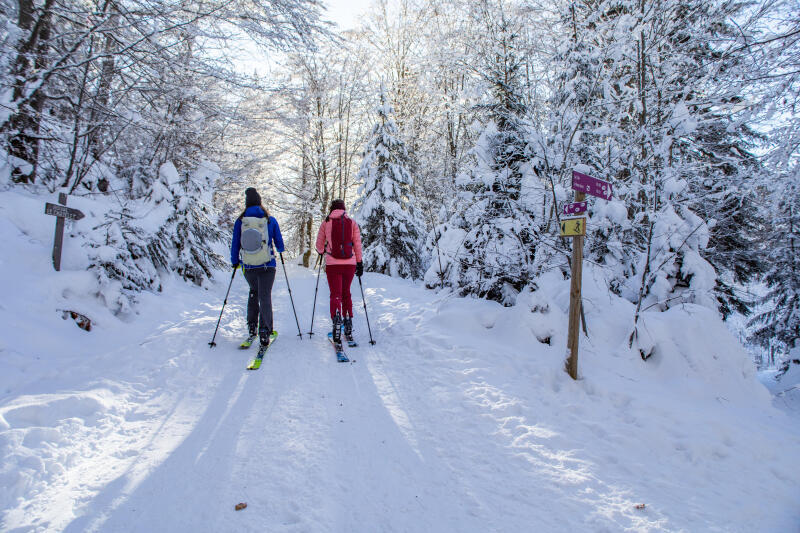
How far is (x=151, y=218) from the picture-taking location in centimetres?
746

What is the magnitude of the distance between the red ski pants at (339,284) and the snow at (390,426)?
2.29 ft

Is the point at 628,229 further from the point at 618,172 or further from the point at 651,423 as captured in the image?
the point at 651,423

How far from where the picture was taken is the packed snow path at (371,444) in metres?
2.09

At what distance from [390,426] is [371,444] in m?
0.33

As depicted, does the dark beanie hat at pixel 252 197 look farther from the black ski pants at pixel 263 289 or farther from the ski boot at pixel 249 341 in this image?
the ski boot at pixel 249 341

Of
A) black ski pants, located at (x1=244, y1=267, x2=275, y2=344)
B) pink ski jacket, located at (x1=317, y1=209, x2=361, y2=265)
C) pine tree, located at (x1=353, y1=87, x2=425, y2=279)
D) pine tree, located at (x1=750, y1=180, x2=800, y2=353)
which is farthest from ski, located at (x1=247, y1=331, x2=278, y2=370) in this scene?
pine tree, located at (x1=750, y1=180, x2=800, y2=353)

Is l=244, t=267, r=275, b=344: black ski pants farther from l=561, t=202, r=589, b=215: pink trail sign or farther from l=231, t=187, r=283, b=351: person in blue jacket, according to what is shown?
l=561, t=202, r=589, b=215: pink trail sign

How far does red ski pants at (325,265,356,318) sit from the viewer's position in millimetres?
5262

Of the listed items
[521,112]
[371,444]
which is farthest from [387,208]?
[371,444]

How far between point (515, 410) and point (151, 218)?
790 centimetres

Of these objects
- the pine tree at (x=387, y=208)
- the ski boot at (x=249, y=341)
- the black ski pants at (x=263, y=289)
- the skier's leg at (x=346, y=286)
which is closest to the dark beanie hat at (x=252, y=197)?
the black ski pants at (x=263, y=289)

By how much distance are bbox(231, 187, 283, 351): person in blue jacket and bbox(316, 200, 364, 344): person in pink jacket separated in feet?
2.24

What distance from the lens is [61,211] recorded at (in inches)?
186

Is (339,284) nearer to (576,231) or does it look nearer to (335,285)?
(335,285)
